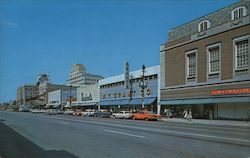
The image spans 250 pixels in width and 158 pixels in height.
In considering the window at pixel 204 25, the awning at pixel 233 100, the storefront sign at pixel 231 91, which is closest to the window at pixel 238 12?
the window at pixel 204 25

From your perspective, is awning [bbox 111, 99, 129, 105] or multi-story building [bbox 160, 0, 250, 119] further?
awning [bbox 111, 99, 129, 105]

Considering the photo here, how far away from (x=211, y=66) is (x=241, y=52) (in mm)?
6009

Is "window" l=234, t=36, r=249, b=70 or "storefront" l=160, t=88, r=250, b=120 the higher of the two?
"window" l=234, t=36, r=249, b=70

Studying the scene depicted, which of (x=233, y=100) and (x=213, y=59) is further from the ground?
(x=213, y=59)

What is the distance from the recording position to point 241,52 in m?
44.0

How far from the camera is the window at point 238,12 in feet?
152

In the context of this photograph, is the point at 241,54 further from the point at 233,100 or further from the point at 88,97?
the point at 88,97

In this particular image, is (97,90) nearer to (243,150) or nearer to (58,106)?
(58,106)

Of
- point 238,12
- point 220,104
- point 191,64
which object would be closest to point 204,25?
point 191,64

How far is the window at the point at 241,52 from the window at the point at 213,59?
352 centimetres

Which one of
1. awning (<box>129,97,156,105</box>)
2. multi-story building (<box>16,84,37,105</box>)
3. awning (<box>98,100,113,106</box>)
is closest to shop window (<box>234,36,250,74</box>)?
awning (<box>129,97,156,105</box>)

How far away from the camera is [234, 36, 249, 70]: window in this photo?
142 ft

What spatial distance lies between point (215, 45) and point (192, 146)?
117 ft

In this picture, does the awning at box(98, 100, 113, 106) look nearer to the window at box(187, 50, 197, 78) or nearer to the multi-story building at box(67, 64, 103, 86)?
the window at box(187, 50, 197, 78)
